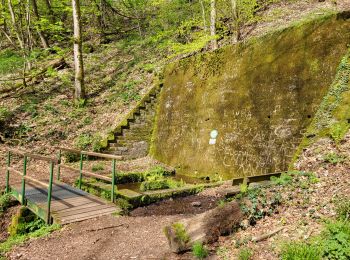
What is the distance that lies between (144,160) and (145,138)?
54.3 inches

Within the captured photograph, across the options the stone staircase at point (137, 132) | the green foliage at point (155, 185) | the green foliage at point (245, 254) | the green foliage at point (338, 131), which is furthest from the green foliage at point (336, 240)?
the stone staircase at point (137, 132)

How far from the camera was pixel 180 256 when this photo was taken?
4.70m

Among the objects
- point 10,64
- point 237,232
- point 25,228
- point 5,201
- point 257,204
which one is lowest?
point 25,228

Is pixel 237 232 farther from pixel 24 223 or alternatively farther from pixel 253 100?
pixel 253 100

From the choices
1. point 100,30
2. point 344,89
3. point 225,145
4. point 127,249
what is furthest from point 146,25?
point 127,249

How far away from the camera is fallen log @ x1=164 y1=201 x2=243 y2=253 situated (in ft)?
15.6

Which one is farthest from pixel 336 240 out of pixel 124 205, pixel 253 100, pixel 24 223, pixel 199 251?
pixel 253 100

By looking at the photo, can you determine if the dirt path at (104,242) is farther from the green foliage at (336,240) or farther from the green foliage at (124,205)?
the green foliage at (336,240)

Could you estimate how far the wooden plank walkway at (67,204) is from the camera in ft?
22.7

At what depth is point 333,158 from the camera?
666 centimetres

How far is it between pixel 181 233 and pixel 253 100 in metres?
6.85

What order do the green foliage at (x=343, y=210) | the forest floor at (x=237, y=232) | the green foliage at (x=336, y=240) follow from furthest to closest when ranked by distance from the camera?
1. the forest floor at (x=237, y=232)
2. the green foliage at (x=343, y=210)
3. the green foliage at (x=336, y=240)

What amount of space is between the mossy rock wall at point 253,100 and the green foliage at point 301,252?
4.87 meters

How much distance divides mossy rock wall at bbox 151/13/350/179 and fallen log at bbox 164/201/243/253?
4.12m
